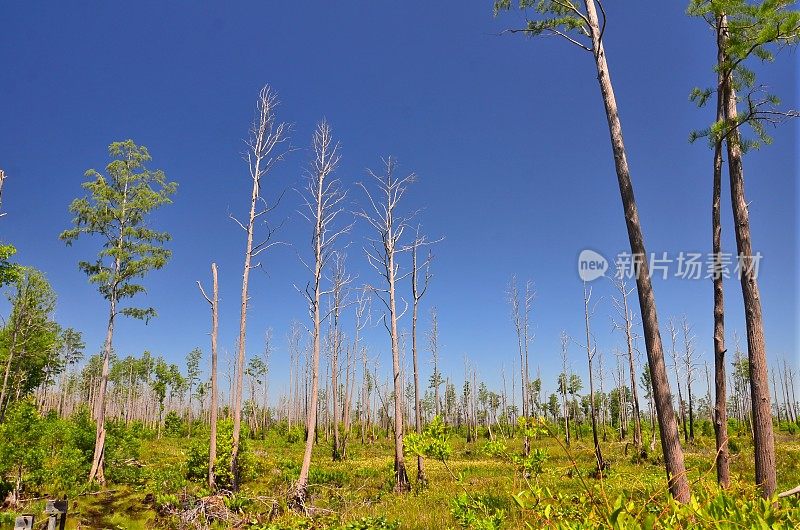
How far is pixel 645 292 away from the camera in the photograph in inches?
229

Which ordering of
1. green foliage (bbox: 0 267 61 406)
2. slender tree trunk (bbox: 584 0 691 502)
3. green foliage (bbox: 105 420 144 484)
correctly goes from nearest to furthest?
slender tree trunk (bbox: 584 0 691 502) → green foliage (bbox: 105 420 144 484) → green foliage (bbox: 0 267 61 406)

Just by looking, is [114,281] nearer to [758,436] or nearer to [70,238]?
[70,238]

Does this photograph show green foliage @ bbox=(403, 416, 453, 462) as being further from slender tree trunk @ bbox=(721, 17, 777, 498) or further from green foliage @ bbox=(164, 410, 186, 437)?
green foliage @ bbox=(164, 410, 186, 437)

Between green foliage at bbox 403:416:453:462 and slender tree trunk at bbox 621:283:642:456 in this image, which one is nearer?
green foliage at bbox 403:416:453:462

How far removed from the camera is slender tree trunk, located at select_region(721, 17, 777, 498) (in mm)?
5953

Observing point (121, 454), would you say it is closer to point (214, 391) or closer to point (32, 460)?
point (32, 460)

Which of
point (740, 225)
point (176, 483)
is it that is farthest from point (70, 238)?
point (740, 225)

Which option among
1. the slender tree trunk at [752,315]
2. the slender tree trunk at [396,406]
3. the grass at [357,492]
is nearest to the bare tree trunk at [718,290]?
the slender tree trunk at [752,315]

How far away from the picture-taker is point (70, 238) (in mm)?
14727

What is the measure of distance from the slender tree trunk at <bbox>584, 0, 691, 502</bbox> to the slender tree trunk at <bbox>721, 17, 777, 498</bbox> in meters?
1.29

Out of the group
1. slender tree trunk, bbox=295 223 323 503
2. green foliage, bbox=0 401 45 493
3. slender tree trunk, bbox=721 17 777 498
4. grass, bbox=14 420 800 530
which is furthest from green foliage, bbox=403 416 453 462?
green foliage, bbox=0 401 45 493

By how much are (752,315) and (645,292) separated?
6.44ft

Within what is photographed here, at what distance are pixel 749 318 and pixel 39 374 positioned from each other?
3616 centimetres

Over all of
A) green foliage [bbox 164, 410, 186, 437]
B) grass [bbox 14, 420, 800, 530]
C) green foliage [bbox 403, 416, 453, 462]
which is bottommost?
green foliage [bbox 164, 410, 186, 437]
